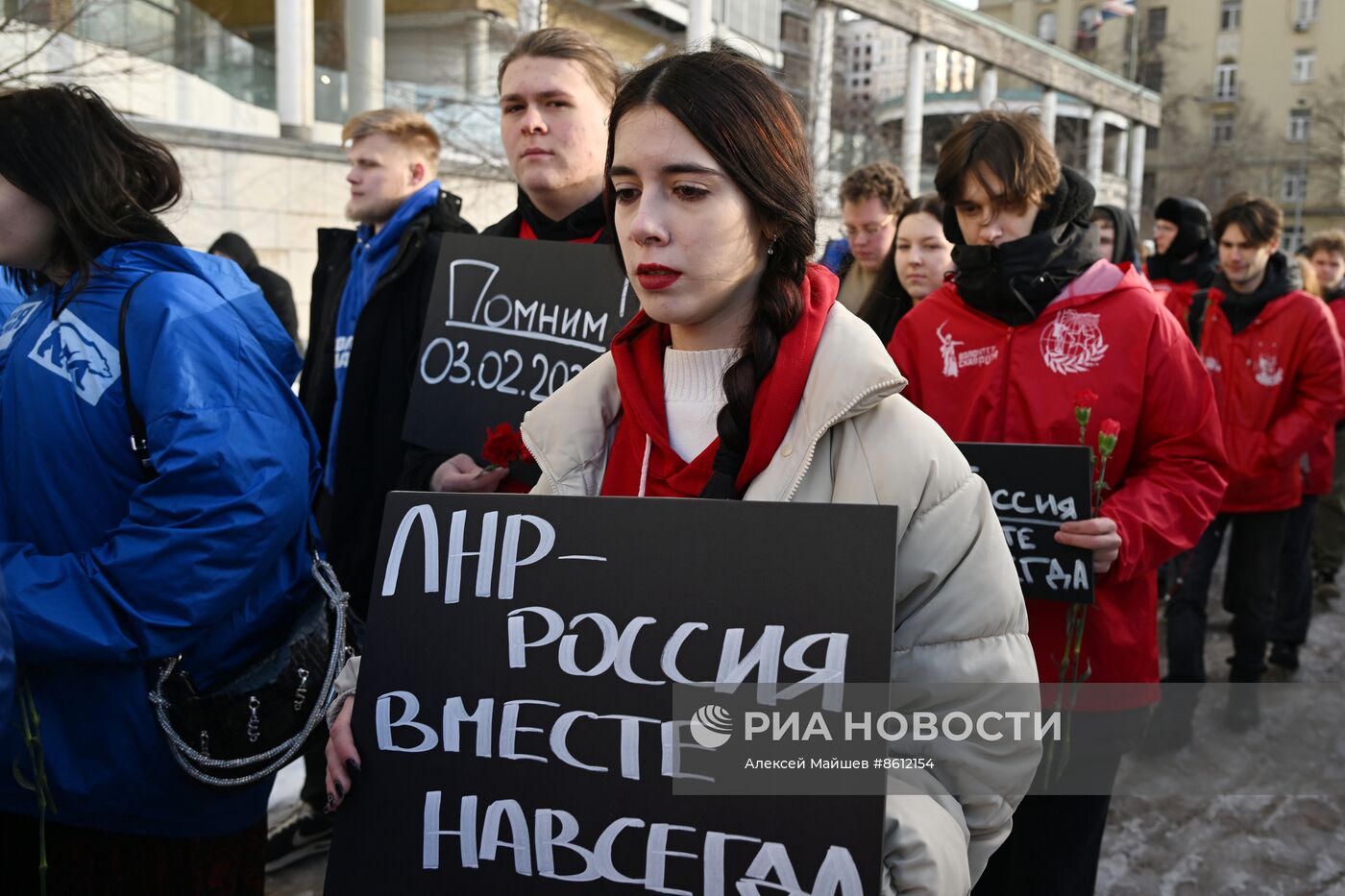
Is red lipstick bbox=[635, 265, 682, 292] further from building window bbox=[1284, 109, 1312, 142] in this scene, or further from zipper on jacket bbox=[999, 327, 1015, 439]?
building window bbox=[1284, 109, 1312, 142]

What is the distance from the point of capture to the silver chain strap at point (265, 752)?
220 cm

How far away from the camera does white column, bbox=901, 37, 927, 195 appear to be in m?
24.7

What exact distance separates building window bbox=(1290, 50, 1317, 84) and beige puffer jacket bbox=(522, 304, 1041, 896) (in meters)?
71.1

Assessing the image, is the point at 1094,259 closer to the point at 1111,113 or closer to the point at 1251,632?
the point at 1251,632

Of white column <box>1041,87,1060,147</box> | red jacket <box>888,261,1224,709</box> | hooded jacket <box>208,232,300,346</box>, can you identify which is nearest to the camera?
red jacket <box>888,261,1224,709</box>

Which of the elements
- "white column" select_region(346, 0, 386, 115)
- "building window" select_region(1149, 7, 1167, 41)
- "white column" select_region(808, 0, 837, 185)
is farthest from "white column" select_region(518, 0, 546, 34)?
"building window" select_region(1149, 7, 1167, 41)

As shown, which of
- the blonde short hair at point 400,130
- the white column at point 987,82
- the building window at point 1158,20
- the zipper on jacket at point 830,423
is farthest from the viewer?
the building window at point 1158,20

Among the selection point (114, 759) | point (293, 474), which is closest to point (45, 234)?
point (293, 474)

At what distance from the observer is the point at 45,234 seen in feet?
7.61

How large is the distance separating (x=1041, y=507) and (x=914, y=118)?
974 inches

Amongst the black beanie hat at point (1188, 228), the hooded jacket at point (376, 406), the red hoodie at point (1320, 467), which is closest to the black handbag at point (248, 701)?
the hooded jacket at point (376, 406)

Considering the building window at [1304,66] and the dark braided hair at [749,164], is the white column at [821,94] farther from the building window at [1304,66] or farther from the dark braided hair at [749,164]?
the building window at [1304,66]

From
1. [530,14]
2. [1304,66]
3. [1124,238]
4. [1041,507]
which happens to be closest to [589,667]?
[1041,507]

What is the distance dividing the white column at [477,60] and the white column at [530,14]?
3102 mm
